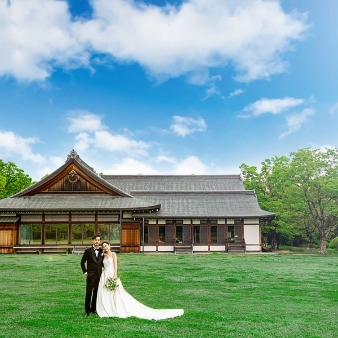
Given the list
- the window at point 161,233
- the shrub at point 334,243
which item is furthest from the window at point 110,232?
the shrub at point 334,243

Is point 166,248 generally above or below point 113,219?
below

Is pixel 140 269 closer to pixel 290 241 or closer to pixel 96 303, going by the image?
pixel 96 303

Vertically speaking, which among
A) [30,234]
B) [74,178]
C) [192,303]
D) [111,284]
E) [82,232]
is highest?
[74,178]

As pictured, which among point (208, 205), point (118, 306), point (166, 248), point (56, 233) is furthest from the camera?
point (208, 205)

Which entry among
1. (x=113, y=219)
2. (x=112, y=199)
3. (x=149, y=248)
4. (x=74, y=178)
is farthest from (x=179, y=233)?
(x=74, y=178)

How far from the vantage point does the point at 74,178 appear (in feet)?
104

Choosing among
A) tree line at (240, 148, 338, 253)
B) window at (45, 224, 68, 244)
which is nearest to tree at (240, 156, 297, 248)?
tree line at (240, 148, 338, 253)

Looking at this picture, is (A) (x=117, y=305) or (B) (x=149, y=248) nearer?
(A) (x=117, y=305)

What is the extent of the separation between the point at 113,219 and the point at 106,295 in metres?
21.5

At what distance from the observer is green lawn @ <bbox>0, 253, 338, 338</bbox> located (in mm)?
7910

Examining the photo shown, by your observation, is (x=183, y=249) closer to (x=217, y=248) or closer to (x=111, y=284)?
(x=217, y=248)

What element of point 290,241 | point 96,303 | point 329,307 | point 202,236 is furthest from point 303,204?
point 96,303

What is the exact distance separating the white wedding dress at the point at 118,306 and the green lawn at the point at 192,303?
0.29 meters

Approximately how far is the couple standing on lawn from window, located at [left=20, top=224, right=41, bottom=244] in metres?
22.4
